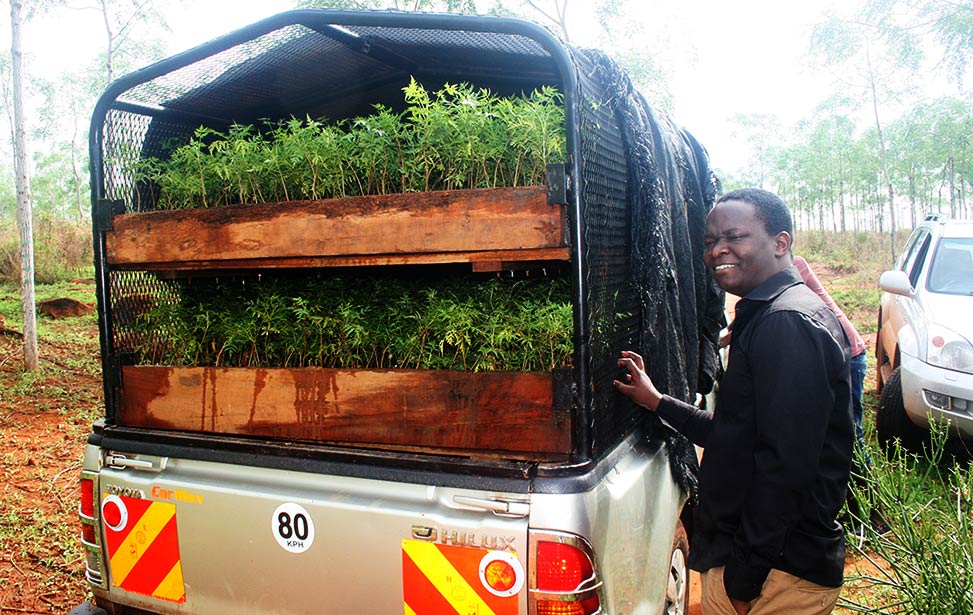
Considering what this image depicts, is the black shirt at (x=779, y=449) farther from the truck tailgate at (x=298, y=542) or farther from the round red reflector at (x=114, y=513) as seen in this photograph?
the round red reflector at (x=114, y=513)

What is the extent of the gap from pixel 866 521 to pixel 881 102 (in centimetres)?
2365

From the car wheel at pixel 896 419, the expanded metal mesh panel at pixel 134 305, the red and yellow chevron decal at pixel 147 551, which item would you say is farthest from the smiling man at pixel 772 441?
the car wheel at pixel 896 419

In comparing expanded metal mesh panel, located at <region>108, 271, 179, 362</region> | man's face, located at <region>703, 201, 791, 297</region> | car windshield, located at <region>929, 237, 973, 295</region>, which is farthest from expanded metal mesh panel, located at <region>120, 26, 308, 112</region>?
car windshield, located at <region>929, 237, 973, 295</region>

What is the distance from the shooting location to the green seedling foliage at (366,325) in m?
2.30

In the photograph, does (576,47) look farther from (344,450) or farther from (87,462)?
(87,462)

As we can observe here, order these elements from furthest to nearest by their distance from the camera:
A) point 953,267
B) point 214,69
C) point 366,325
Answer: point 953,267 < point 214,69 < point 366,325

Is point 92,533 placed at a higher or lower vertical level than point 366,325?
lower

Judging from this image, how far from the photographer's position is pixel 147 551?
7.72ft

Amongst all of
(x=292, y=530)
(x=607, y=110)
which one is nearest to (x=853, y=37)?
(x=607, y=110)

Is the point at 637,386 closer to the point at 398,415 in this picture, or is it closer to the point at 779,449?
the point at 779,449

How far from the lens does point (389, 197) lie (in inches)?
84.7

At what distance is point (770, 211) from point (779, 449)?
2.67 feet

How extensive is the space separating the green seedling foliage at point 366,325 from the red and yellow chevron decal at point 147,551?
0.60 meters

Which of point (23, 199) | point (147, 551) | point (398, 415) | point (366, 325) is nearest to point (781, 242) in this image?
point (398, 415)
